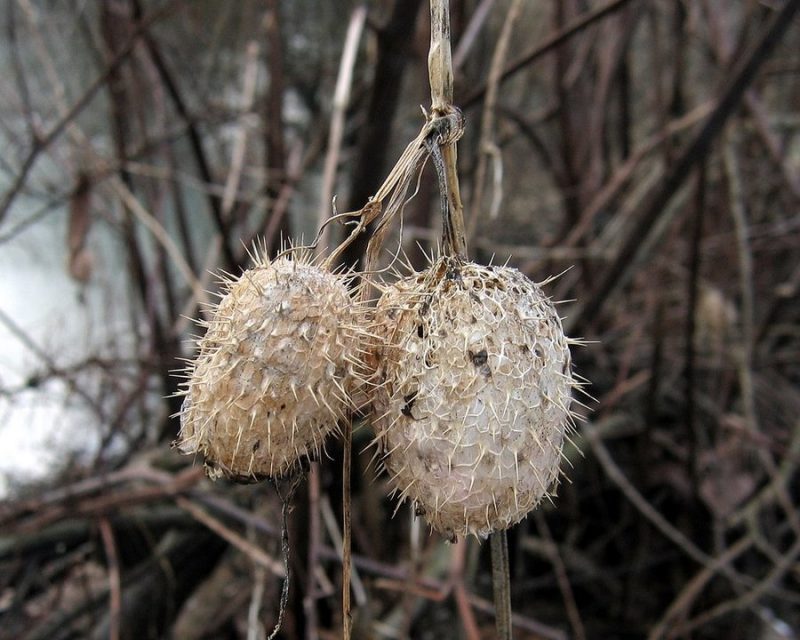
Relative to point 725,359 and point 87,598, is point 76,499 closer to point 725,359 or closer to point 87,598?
point 87,598

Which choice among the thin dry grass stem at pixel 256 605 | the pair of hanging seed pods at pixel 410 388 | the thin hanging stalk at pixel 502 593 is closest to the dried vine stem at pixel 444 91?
the pair of hanging seed pods at pixel 410 388

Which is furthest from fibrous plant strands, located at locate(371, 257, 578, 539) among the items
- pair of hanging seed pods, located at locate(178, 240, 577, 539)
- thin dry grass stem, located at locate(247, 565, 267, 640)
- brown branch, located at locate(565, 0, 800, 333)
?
brown branch, located at locate(565, 0, 800, 333)

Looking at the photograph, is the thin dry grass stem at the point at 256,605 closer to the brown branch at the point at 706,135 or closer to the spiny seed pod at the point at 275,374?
the spiny seed pod at the point at 275,374

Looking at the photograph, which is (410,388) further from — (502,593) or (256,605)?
(256,605)

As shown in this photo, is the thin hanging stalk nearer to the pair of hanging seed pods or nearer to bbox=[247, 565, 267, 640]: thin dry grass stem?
the pair of hanging seed pods

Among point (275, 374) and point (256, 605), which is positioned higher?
point (275, 374)

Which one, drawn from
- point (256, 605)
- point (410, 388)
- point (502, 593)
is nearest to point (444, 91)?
point (410, 388)

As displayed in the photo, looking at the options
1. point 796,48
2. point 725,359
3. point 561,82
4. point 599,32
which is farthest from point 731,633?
point 796,48
